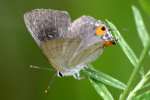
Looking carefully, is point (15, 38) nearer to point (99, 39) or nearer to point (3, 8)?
point (3, 8)

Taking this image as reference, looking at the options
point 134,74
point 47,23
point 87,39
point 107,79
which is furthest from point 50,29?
point 134,74

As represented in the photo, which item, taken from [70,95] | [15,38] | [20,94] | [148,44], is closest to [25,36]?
[15,38]

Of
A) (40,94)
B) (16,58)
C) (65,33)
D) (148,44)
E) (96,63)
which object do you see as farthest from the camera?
(16,58)

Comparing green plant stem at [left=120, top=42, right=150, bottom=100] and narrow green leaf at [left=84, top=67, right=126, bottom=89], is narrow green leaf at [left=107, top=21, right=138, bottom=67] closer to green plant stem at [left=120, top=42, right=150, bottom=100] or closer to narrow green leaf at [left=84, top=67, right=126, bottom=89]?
narrow green leaf at [left=84, top=67, right=126, bottom=89]

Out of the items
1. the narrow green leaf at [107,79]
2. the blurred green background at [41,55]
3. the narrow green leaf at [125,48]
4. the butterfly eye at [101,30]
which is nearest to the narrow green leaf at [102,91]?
the narrow green leaf at [107,79]

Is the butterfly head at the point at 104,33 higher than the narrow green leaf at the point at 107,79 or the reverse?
higher

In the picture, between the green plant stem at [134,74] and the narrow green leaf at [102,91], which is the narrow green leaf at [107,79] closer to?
the narrow green leaf at [102,91]

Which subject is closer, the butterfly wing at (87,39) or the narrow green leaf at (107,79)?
the narrow green leaf at (107,79)
